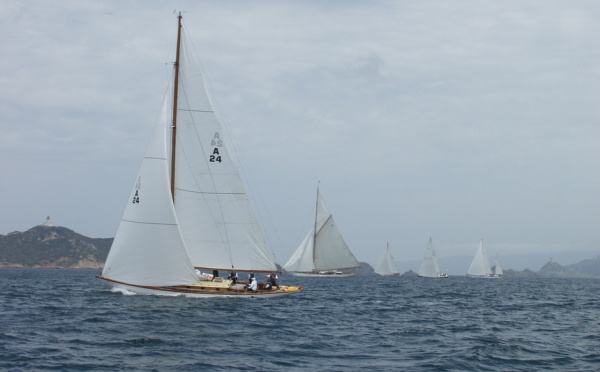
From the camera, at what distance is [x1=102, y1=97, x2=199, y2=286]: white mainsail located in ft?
125

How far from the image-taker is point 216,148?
42156 mm

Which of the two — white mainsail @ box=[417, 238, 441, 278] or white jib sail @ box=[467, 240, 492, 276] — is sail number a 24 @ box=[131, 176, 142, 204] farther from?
white jib sail @ box=[467, 240, 492, 276]

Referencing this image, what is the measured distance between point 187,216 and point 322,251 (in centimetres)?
7880

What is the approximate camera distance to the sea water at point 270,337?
71.3 feet

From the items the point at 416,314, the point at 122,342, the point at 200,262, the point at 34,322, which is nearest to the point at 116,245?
the point at 200,262

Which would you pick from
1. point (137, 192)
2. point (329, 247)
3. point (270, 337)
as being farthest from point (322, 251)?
point (270, 337)

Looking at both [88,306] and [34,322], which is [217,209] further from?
[34,322]

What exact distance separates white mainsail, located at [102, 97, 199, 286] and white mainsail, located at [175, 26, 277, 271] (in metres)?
2.78

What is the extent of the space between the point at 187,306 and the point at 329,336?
10.5m

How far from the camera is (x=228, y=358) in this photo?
22266mm

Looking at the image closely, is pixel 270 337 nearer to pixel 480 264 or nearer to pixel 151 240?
pixel 151 240

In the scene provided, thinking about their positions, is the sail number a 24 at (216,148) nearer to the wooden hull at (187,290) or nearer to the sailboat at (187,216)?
the sailboat at (187,216)

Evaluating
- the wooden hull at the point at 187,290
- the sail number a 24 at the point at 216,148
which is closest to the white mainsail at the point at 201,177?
the sail number a 24 at the point at 216,148

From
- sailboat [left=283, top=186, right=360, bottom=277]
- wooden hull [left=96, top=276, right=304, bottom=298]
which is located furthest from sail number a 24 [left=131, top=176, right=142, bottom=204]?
sailboat [left=283, top=186, right=360, bottom=277]
